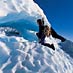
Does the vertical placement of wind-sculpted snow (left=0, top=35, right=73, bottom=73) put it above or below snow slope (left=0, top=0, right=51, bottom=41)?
below

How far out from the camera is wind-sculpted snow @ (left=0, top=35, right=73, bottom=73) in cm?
1050

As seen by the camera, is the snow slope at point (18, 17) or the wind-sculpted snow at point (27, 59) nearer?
the wind-sculpted snow at point (27, 59)

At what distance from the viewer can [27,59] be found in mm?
11055

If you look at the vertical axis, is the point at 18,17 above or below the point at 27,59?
above

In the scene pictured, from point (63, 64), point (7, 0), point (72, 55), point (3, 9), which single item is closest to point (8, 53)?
point (63, 64)

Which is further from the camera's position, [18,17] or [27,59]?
[18,17]

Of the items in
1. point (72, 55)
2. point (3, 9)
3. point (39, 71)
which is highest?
point (3, 9)

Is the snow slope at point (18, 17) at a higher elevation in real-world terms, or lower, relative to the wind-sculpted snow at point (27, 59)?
higher

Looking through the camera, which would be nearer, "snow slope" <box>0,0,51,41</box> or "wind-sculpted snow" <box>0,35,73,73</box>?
"wind-sculpted snow" <box>0,35,73,73</box>

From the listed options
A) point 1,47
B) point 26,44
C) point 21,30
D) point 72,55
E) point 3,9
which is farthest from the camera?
point 3,9

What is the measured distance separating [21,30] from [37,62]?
20.3ft

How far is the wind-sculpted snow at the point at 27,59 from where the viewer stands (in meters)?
10.5

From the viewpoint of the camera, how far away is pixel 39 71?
10523 mm

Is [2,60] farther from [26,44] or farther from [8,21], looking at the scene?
[8,21]
